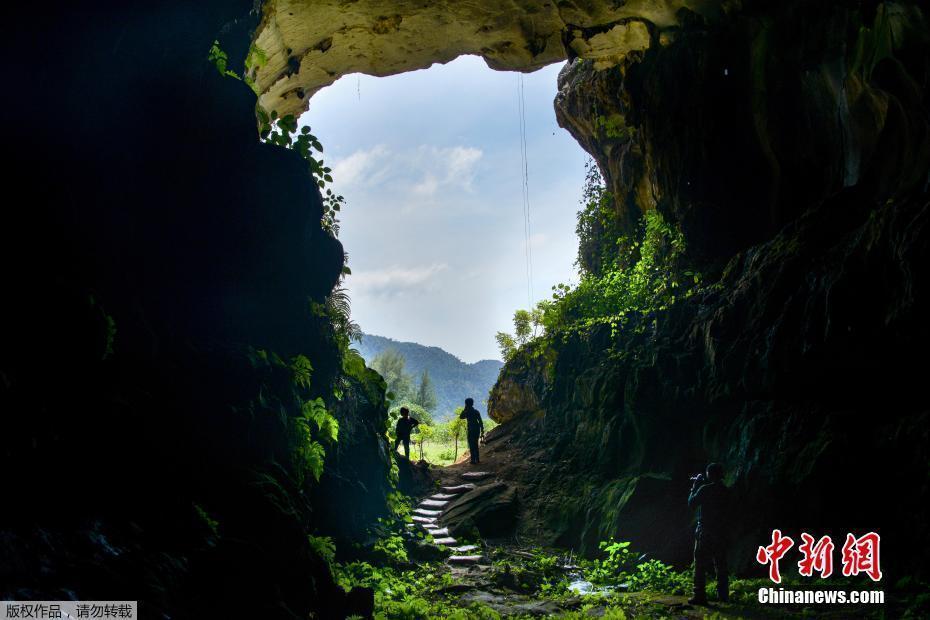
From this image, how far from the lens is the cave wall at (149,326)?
350 cm

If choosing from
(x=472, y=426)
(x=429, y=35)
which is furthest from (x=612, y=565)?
(x=429, y=35)

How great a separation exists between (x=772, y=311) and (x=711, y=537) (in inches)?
161

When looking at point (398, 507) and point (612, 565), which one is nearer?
point (612, 565)

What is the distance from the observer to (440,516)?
12469 mm

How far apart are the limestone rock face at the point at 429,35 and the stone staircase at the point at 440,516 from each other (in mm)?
10765

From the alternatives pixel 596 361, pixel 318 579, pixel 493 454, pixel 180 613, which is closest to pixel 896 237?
pixel 596 361

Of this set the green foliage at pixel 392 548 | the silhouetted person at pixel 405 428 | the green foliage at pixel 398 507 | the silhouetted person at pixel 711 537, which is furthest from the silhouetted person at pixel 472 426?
the silhouetted person at pixel 711 537

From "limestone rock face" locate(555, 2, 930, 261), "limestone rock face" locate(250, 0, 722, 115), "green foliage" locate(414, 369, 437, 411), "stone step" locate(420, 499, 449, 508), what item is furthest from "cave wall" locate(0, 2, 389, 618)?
"green foliage" locate(414, 369, 437, 411)

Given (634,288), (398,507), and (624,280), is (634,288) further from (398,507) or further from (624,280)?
(398,507)

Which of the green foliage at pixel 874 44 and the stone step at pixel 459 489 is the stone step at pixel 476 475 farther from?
the green foliage at pixel 874 44

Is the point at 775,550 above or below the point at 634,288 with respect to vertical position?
below

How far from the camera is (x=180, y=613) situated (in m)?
3.56

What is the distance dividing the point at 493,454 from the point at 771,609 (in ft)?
39.5

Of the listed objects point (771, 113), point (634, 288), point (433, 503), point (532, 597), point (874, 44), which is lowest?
point (532, 597)
